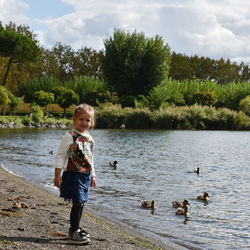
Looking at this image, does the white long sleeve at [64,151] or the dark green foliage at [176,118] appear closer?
the white long sleeve at [64,151]

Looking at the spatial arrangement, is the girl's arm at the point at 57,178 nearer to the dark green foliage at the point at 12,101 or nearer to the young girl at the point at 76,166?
the young girl at the point at 76,166

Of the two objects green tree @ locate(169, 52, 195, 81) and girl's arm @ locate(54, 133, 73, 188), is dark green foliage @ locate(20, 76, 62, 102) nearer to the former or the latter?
green tree @ locate(169, 52, 195, 81)

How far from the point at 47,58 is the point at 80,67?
641cm

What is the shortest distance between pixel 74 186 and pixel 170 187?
6.11 metres

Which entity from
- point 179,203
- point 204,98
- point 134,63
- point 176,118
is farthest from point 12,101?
point 179,203

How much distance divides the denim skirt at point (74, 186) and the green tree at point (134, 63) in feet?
164

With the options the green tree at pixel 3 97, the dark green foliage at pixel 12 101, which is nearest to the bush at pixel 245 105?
the dark green foliage at pixel 12 101

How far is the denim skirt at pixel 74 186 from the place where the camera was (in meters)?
4.68

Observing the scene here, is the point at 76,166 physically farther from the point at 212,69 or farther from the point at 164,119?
the point at 212,69

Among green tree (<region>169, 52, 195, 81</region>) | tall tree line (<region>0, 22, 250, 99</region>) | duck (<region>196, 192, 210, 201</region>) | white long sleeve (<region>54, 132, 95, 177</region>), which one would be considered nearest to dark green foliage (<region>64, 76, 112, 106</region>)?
tall tree line (<region>0, 22, 250, 99</region>)

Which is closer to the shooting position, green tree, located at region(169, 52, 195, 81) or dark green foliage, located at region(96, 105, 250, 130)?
dark green foliage, located at region(96, 105, 250, 130)

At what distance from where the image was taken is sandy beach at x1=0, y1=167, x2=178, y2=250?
4.43m

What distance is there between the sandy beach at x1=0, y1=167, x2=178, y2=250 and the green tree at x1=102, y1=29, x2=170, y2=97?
48324 mm

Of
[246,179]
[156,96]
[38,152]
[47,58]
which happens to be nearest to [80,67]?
[47,58]
